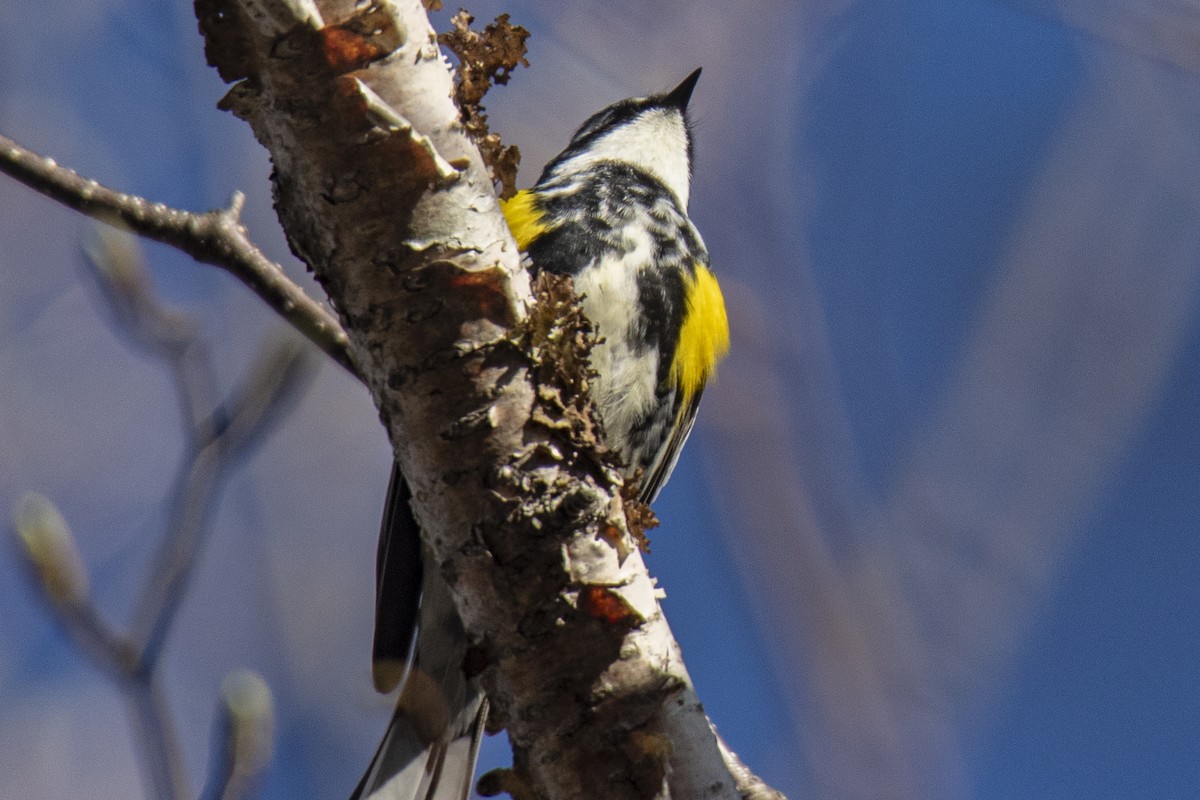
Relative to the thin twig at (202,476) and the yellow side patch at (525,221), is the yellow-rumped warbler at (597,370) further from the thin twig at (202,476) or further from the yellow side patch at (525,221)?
the thin twig at (202,476)

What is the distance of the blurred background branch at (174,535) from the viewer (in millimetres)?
1621

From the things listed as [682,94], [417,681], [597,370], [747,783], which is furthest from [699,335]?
[682,94]

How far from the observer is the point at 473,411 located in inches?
54.6

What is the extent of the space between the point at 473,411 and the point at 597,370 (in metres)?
0.78

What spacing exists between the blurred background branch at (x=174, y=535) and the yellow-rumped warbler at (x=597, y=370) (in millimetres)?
361

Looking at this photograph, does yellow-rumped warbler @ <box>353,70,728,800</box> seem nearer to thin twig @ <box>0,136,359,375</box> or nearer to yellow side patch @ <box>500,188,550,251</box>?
yellow side patch @ <box>500,188,550,251</box>

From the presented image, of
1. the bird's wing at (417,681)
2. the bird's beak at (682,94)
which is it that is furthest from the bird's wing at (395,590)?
the bird's beak at (682,94)

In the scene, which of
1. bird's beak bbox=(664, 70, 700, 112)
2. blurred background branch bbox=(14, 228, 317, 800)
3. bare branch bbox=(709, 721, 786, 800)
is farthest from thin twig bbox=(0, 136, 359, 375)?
bird's beak bbox=(664, 70, 700, 112)

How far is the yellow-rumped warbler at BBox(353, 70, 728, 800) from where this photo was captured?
2242 millimetres

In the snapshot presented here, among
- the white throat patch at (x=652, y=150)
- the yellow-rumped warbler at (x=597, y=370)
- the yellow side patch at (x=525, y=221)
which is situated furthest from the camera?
the white throat patch at (x=652, y=150)

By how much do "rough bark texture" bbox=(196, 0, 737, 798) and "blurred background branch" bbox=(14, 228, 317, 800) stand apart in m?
0.44

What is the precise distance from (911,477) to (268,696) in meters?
0.98

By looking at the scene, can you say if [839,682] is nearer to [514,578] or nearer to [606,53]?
[514,578]

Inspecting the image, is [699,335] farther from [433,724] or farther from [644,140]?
[433,724]
